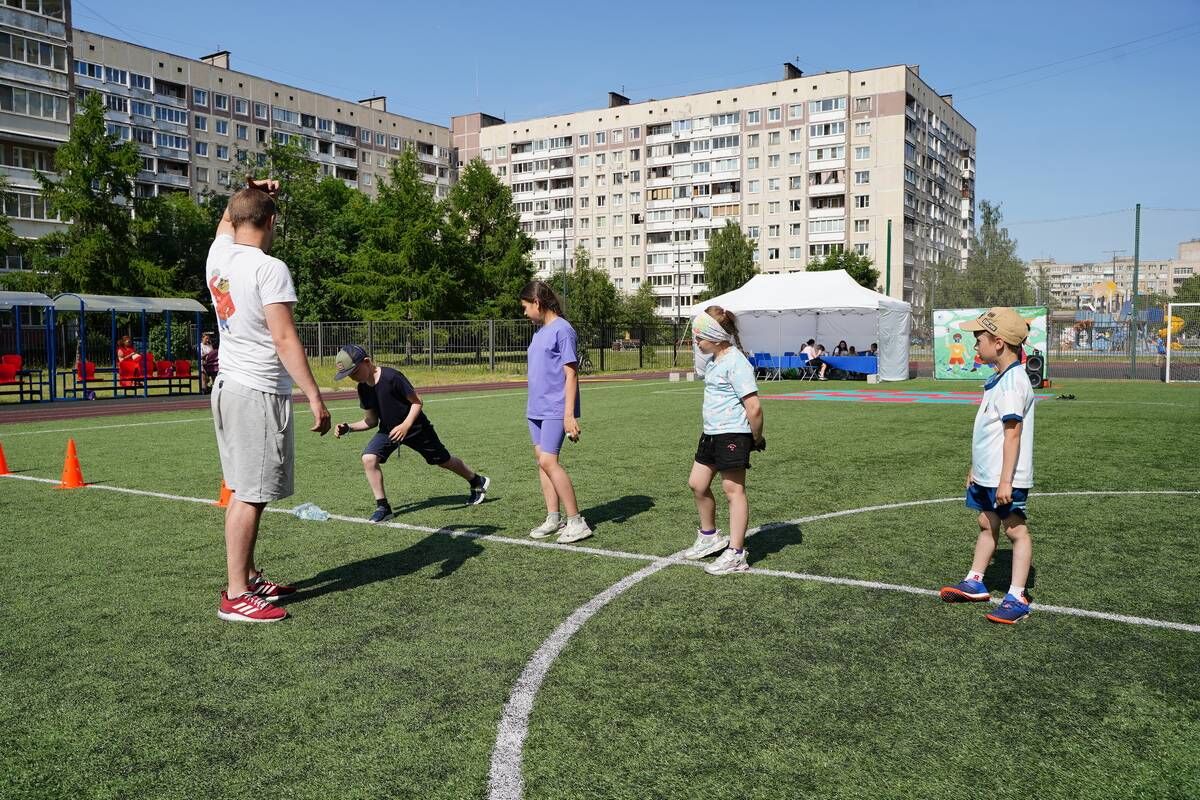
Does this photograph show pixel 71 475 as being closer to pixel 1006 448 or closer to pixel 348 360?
pixel 348 360

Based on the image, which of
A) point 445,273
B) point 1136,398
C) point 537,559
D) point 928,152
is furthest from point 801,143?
point 537,559

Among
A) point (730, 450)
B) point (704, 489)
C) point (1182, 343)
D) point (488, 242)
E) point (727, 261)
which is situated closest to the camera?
point (730, 450)

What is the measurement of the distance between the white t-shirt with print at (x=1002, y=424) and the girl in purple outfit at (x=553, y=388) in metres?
2.79

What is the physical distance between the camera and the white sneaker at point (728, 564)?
5.60 metres

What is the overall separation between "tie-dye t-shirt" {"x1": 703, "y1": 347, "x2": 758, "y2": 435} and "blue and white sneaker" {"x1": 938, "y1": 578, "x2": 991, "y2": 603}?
1.51 metres

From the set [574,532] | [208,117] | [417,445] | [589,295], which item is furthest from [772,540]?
[208,117]

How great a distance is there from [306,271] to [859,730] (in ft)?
182

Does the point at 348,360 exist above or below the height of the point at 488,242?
below

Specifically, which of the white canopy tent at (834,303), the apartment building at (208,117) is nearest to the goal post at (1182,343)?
the white canopy tent at (834,303)

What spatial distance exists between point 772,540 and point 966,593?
1820 mm

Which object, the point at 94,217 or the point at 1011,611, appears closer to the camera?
the point at 1011,611

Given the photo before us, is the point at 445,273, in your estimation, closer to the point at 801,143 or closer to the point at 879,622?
the point at 879,622

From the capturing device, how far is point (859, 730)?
11.0 feet

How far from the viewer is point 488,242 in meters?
50.9
